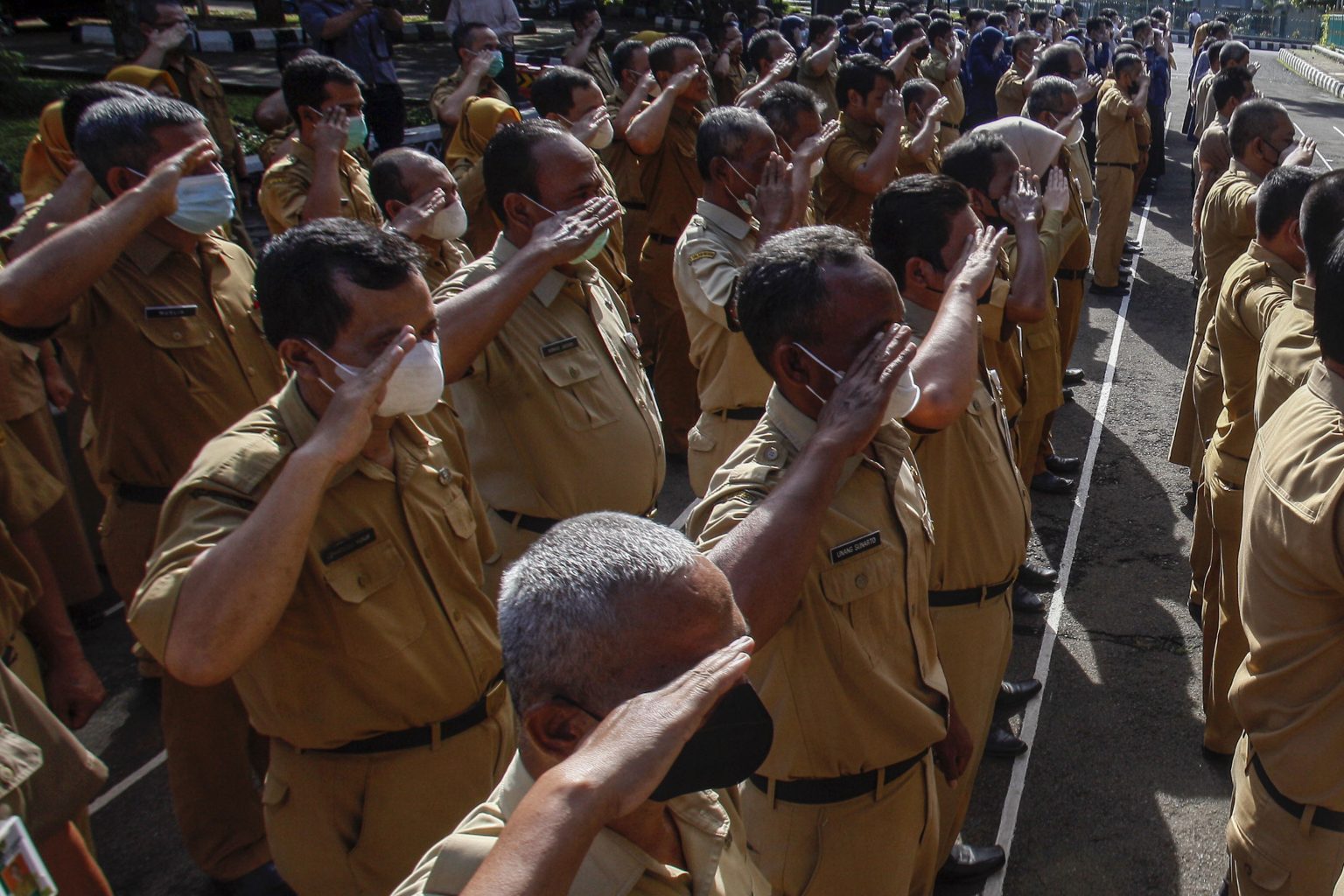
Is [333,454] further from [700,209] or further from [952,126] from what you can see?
[952,126]

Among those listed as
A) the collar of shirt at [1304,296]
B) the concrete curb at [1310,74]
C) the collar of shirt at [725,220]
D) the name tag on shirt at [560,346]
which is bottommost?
the concrete curb at [1310,74]

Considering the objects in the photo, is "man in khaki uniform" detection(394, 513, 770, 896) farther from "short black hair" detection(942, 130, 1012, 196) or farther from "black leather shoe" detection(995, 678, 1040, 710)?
"black leather shoe" detection(995, 678, 1040, 710)


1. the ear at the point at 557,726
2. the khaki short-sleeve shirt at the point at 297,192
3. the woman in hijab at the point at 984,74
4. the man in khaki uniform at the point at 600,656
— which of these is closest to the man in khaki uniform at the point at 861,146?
the khaki short-sleeve shirt at the point at 297,192

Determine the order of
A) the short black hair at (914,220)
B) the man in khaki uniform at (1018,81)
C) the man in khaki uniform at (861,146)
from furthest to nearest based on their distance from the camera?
the man in khaki uniform at (1018,81) → the man in khaki uniform at (861,146) → the short black hair at (914,220)

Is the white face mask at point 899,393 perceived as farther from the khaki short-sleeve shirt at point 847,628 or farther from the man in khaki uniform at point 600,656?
the man in khaki uniform at point 600,656

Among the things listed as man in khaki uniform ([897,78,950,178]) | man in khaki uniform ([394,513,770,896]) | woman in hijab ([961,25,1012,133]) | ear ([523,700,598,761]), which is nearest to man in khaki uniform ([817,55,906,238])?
man in khaki uniform ([897,78,950,178])

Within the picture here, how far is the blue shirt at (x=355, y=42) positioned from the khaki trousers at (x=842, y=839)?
8.02 m

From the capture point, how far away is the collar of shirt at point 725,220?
4.61m

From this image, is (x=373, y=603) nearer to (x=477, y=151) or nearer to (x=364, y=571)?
(x=364, y=571)

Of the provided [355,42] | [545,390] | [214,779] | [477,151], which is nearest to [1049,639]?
[545,390]

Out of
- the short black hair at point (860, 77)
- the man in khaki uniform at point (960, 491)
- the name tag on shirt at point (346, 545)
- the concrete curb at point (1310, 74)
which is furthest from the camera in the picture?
the concrete curb at point (1310, 74)

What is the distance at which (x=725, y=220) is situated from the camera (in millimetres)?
4621

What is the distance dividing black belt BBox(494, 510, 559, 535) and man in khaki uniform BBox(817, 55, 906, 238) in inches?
156

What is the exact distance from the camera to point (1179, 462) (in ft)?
21.3
